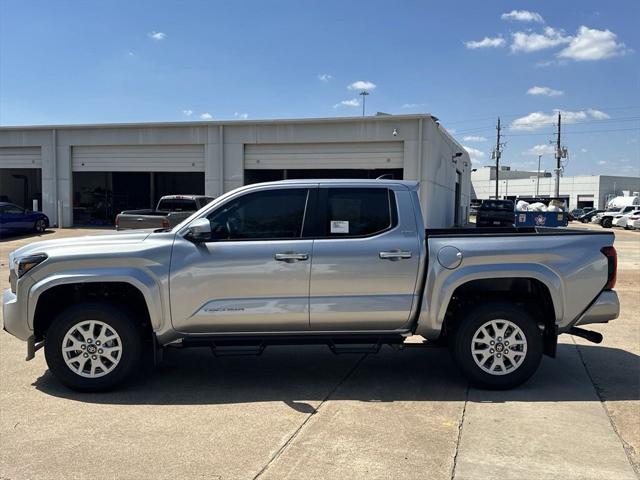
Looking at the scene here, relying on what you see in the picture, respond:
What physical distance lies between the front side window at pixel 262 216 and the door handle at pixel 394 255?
0.79 meters

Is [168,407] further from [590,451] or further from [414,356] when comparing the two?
[590,451]

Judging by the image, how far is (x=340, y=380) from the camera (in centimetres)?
538

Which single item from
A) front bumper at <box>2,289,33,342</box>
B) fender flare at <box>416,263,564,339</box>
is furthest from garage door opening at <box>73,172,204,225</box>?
fender flare at <box>416,263,564,339</box>

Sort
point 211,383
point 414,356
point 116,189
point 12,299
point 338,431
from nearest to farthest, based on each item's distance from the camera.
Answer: point 338,431 → point 12,299 → point 211,383 → point 414,356 → point 116,189

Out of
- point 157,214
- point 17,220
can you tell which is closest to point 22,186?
point 17,220

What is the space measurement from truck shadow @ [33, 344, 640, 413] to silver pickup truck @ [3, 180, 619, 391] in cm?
30

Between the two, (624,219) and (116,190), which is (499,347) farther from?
(624,219)

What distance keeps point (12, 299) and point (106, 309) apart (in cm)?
90

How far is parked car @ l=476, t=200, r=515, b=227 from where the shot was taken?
27578 mm

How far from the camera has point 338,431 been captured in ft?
13.6

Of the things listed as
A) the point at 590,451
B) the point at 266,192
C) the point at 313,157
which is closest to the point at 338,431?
the point at 590,451

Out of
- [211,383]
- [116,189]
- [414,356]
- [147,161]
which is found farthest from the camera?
[116,189]

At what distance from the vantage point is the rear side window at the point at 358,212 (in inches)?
199

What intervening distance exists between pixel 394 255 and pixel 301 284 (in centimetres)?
89
